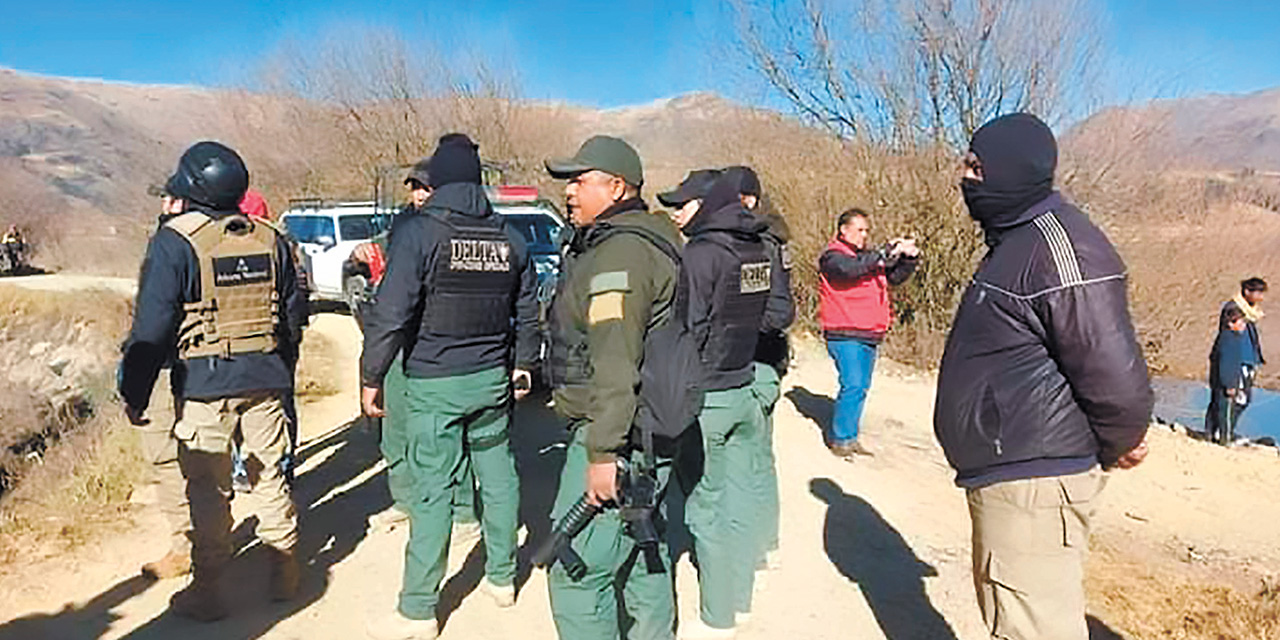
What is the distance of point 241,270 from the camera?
4.02 metres

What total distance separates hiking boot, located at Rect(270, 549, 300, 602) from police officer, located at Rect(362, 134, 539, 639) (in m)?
0.49

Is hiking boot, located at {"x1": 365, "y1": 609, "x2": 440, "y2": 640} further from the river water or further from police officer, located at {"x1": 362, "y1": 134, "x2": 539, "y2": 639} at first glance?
the river water

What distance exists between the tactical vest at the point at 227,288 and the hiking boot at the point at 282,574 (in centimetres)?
94

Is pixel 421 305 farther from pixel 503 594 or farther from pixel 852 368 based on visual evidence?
pixel 852 368

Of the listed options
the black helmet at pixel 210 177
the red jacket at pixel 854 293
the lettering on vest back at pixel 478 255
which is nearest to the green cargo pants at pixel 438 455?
the lettering on vest back at pixel 478 255

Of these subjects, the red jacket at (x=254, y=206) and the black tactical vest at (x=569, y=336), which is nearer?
the black tactical vest at (x=569, y=336)

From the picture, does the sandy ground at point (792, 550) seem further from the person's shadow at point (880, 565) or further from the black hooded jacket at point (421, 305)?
the black hooded jacket at point (421, 305)

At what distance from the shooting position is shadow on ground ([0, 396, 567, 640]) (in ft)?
13.7

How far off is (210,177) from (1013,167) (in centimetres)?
297

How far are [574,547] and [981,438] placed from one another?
1.26 meters

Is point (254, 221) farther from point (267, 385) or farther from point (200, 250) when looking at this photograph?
point (267, 385)

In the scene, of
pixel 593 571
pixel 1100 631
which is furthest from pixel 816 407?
pixel 593 571

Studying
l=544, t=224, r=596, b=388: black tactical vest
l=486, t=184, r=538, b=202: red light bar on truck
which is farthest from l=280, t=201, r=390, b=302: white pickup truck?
l=544, t=224, r=596, b=388: black tactical vest

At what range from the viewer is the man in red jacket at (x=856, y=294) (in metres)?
→ 6.46
